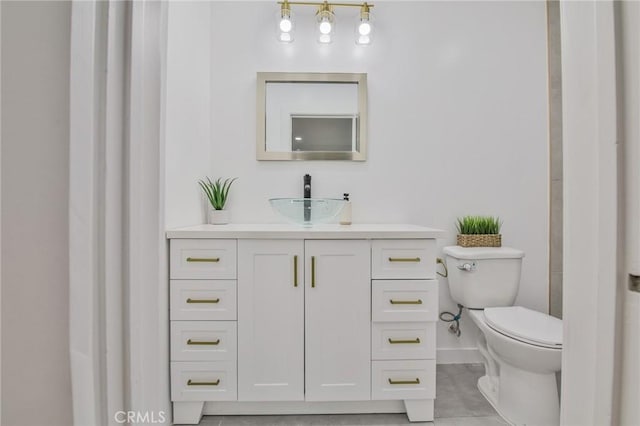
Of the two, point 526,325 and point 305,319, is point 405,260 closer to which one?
point 305,319

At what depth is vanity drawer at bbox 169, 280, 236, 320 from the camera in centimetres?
124

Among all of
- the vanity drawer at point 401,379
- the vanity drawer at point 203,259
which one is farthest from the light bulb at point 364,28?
the vanity drawer at point 401,379

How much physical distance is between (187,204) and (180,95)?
544mm

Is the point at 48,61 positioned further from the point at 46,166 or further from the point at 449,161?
the point at 449,161

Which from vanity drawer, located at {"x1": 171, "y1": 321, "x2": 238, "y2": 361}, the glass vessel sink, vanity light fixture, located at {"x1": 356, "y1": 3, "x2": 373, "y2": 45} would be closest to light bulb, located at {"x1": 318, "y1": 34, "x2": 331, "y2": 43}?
vanity light fixture, located at {"x1": 356, "y1": 3, "x2": 373, "y2": 45}

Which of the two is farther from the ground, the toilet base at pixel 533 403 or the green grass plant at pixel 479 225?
the green grass plant at pixel 479 225

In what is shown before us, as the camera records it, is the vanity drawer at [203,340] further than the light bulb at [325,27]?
No

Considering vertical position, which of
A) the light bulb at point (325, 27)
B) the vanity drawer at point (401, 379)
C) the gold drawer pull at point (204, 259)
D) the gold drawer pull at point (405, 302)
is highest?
the light bulb at point (325, 27)

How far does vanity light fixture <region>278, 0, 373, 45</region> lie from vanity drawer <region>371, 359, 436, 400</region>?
5.98 feet

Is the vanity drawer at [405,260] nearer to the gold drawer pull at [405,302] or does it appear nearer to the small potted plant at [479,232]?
the gold drawer pull at [405,302]

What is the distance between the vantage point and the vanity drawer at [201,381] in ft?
4.08

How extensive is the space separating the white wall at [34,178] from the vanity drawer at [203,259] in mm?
869

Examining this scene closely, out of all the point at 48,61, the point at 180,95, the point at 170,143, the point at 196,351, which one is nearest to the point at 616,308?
the point at 48,61

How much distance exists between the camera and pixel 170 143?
1300 mm
